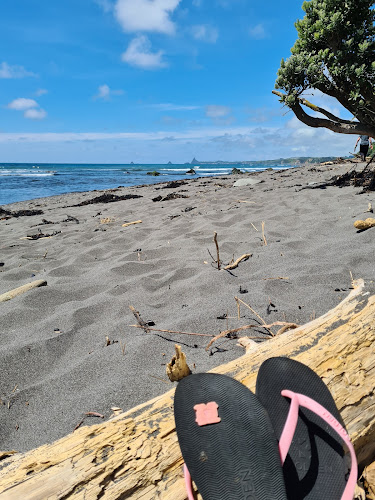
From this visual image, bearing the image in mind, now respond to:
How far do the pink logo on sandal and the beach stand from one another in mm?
496

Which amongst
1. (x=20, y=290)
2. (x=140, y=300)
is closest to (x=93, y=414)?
(x=140, y=300)

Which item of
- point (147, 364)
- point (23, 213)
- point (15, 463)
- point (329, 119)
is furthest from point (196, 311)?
point (23, 213)

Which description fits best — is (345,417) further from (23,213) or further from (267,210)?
(23,213)

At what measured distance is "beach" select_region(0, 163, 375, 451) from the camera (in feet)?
5.10

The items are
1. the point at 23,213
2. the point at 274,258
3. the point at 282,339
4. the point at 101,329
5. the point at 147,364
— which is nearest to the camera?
the point at 282,339

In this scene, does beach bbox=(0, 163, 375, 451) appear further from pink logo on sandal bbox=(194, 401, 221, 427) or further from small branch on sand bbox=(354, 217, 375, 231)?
pink logo on sandal bbox=(194, 401, 221, 427)

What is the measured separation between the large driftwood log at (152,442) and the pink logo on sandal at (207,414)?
0.33ft

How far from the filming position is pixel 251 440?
97cm

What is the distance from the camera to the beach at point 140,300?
155 cm

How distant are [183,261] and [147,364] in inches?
61.5

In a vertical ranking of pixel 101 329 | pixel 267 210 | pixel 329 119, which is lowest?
pixel 101 329

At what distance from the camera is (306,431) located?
1.16 meters

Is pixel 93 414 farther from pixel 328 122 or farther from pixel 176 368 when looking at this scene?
pixel 328 122

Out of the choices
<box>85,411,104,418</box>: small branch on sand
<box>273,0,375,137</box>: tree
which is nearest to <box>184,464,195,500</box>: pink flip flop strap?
<box>85,411,104,418</box>: small branch on sand
